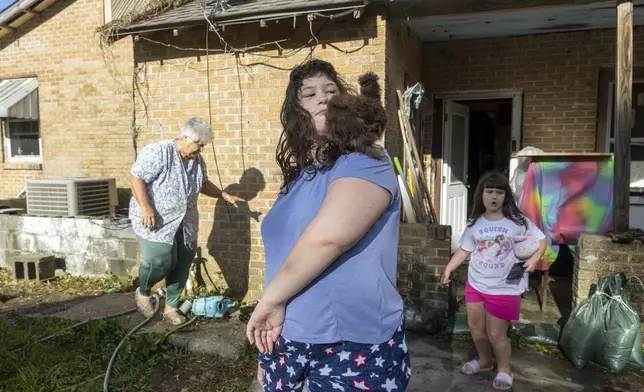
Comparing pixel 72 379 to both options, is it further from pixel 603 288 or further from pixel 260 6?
pixel 603 288

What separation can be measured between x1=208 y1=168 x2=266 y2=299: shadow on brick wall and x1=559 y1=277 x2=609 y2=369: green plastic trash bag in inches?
122

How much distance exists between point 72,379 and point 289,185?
8.67 feet

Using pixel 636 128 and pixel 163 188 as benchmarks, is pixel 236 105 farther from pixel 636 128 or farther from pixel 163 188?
pixel 636 128

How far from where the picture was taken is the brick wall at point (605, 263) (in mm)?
3693

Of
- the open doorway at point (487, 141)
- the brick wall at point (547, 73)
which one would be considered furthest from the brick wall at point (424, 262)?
the open doorway at point (487, 141)

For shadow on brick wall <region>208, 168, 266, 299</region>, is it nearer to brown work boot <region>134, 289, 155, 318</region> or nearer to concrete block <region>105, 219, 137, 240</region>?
brown work boot <region>134, 289, 155, 318</region>

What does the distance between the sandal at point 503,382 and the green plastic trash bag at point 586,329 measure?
2.33 feet

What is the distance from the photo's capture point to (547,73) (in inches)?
221

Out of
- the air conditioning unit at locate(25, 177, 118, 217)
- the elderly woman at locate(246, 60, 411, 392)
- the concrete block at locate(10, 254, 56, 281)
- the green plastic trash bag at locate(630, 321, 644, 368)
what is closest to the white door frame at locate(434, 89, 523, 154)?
the green plastic trash bag at locate(630, 321, 644, 368)

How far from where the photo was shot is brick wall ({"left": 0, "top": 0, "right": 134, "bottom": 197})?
852 cm

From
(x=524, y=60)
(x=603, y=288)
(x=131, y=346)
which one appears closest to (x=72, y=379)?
(x=131, y=346)

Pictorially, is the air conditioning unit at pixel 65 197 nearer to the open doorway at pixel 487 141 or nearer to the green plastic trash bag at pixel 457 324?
the green plastic trash bag at pixel 457 324

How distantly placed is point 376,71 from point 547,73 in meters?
2.62

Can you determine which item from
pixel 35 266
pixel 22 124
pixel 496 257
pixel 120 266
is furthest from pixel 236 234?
pixel 22 124
